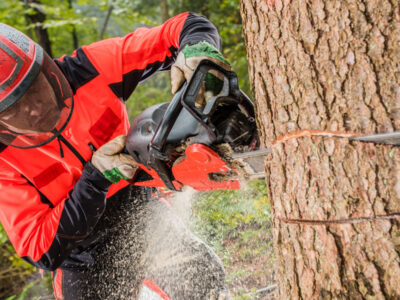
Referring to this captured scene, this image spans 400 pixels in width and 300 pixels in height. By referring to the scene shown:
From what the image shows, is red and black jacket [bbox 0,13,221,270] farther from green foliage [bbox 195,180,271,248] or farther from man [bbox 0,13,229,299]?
green foliage [bbox 195,180,271,248]

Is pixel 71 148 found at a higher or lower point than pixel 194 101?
lower

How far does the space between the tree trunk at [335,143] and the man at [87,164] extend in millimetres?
583

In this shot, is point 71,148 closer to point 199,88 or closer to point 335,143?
point 199,88

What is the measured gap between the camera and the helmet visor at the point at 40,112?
1.83 metres

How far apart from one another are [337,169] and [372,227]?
0.19 m

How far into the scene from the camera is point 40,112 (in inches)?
75.0

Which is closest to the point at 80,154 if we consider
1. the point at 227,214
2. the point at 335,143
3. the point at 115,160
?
the point at 115,160

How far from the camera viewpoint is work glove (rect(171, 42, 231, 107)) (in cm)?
138

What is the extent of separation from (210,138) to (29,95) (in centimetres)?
123

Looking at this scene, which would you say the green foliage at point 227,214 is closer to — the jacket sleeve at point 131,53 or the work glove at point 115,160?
the work glove at point 115,160

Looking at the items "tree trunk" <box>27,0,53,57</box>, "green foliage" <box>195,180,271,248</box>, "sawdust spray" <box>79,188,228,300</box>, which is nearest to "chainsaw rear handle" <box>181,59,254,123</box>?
"sawdust spray" <box>79,188,228,300</box>

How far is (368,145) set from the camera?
872 millimetres

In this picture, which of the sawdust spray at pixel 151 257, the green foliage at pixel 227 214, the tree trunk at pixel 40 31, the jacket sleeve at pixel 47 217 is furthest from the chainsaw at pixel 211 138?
the tree trunk at pixel 40 31

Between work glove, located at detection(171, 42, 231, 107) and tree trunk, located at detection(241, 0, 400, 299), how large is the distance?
35cm
